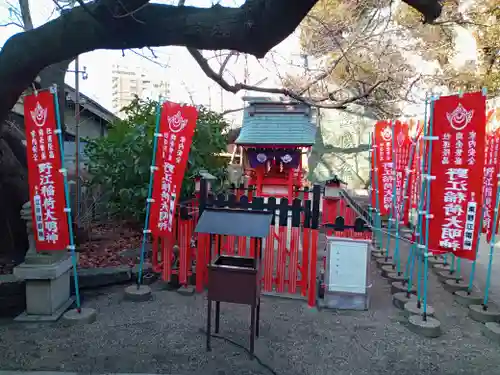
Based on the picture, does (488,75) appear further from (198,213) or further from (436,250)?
(198,213)

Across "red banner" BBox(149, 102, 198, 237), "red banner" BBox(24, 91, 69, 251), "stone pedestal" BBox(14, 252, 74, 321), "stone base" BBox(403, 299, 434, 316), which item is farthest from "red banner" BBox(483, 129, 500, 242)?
"stone pedestal" BBox(14, 252, 74, 321)

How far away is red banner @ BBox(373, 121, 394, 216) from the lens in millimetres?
8656

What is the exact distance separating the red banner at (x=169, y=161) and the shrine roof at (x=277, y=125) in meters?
3.74

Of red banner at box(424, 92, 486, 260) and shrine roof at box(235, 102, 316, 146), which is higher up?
shrine roof at box(235, 102, 316, 146)

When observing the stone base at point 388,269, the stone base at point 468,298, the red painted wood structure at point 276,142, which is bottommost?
the stone base at point 468,298

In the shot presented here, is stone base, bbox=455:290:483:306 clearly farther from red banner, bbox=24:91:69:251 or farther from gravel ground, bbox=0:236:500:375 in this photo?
red banner, bbox=24:91:69:251

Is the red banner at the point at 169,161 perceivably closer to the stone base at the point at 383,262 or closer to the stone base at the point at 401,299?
the stone base at the point at 401,299

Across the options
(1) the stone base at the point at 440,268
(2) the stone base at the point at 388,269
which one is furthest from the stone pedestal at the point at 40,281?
(1) the stone base at the point at 440,268

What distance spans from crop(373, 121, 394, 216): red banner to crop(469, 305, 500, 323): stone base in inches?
130

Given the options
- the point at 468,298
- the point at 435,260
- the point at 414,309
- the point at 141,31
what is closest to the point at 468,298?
the point at 468,298

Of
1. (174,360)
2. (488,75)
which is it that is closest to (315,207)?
(174,360)

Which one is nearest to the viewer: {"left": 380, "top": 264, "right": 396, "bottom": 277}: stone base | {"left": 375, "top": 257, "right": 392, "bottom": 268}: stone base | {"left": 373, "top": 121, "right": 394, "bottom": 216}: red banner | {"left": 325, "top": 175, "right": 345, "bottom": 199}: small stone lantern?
{"left": 380, "top": 264, "right": 396, "bottom": 277}: stone base

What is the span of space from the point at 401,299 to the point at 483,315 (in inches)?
44.5

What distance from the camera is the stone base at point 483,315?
5.52 metres
